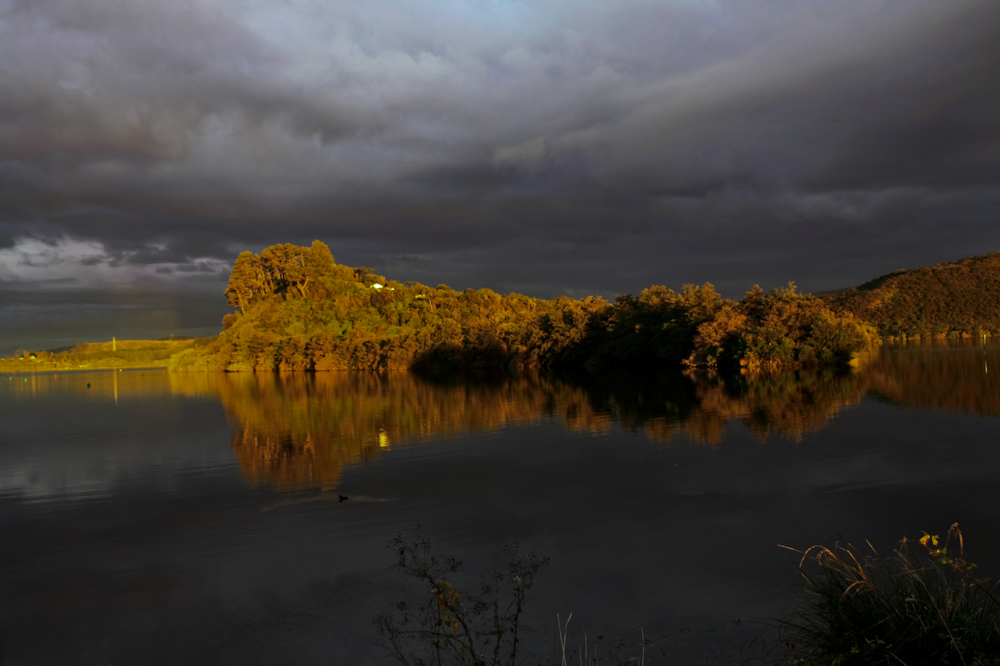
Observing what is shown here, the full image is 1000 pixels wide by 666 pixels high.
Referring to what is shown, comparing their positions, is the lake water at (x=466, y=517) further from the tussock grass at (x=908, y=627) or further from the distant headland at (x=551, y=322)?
the distant headland at (x=551, y=322)

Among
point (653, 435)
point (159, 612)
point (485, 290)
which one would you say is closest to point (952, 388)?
point (653, 435)

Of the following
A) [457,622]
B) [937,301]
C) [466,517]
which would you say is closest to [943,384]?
[466,517]

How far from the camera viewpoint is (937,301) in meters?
98.4

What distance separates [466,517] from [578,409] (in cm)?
1401

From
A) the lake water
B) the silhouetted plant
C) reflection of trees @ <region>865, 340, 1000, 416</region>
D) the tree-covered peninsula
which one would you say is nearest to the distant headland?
the tree-covered peninsula

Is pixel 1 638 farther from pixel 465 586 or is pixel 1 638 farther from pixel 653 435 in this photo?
pixel 653 435

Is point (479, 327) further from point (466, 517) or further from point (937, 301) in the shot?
point (937, 301)

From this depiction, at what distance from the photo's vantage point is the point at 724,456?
12.9m

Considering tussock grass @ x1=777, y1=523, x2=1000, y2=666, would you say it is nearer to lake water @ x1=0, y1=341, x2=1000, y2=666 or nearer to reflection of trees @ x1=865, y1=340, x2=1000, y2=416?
lake water @ x1=0, y1=341, x2=1000, y2=666

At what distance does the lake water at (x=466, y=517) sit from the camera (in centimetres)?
584

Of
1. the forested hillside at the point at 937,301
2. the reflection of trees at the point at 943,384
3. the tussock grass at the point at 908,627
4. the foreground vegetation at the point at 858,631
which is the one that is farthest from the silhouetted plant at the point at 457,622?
the forested hillside at the point at 937,301

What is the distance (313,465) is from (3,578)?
6.51m

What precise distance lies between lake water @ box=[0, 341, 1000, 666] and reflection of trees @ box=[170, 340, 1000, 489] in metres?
0.20

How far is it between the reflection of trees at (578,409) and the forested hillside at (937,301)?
68.9m
